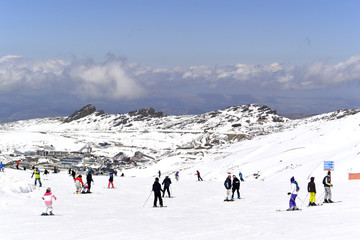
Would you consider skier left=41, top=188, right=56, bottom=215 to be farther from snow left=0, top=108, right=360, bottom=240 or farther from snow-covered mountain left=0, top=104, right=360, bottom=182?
snow-covered mountain left=0, top=104, right=360, bottom=182

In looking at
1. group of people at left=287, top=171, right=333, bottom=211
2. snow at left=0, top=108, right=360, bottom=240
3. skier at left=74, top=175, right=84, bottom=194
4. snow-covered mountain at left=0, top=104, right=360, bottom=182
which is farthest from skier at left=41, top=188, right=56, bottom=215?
snow-covered mountain at left=0, top=104, right=360, bottom=182

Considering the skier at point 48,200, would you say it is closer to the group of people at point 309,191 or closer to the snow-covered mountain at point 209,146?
the group of people at point 309,191

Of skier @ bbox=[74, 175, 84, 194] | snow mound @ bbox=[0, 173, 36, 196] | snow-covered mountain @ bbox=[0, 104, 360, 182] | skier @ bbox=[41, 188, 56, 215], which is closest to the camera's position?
skier @ bbox=[41, 188, 56, 215]

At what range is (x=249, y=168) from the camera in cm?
6122

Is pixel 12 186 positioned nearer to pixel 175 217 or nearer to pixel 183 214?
pixel 183 214

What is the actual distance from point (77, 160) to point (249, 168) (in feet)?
228

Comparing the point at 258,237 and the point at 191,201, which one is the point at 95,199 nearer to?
the point at 191,201

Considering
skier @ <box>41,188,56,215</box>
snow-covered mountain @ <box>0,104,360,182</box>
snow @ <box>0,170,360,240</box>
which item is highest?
snow-covered mountain @ <box>0,104,360,182</box>

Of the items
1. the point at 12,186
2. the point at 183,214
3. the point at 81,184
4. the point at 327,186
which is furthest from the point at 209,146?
the point at 183,214

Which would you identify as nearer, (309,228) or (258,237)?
(258,237)

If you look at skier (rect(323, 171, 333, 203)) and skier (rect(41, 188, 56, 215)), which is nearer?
skier (rect(41, 188, 56, 215))

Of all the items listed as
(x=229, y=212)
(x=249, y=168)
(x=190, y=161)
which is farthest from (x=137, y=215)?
(x=190, y=161)

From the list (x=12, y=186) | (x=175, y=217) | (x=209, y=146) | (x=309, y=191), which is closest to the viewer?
(x=175, y=217)

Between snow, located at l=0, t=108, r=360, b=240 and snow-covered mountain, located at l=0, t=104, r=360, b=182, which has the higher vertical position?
snow-covered mountain, located at l=0, t=104, r=360, b=182
